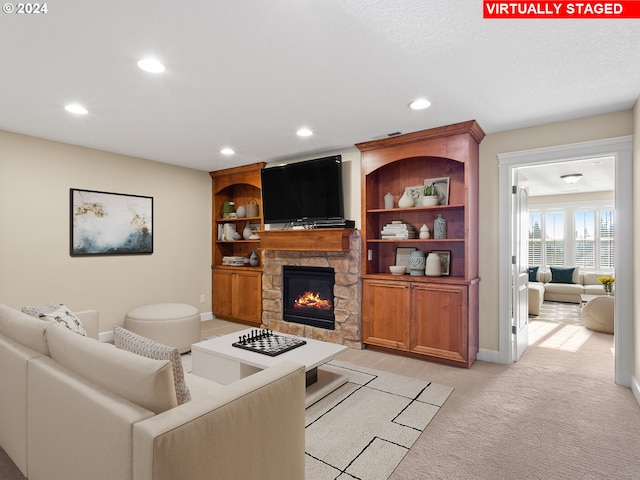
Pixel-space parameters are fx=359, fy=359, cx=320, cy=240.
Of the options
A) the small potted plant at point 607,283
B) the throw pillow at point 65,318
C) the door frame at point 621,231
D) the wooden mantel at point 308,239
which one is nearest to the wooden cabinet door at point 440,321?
the wooden mantel at point 308,239

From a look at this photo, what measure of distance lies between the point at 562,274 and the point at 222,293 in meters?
7.00

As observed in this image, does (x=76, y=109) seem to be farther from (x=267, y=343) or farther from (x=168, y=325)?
(x=267, y=343)

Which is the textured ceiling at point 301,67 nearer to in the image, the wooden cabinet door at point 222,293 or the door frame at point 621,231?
the door frame at point 621,231

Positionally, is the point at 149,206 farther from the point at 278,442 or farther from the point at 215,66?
the point at 278,442

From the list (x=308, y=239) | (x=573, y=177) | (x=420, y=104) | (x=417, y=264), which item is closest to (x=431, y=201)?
(x=417, y=264)

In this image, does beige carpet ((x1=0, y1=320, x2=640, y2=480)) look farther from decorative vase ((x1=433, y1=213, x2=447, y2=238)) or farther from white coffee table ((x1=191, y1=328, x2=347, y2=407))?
decorative vase ((x1=433, y1=213, x2=447, y2=238))

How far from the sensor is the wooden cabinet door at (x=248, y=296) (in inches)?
207

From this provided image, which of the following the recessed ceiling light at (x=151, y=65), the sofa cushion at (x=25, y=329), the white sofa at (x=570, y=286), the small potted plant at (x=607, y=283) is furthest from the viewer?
the white sofa at (x=570, y=286)

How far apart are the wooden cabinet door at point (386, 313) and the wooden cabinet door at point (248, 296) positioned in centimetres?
175

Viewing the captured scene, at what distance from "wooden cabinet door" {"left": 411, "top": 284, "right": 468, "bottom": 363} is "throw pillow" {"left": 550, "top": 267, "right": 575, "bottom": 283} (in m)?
5.54

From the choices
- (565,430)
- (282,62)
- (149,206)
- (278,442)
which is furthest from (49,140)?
(565,430)

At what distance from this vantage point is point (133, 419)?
1.20 m

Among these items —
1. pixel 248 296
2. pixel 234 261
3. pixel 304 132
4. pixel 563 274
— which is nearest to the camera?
pixel 304 132

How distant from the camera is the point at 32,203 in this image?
3904mm
